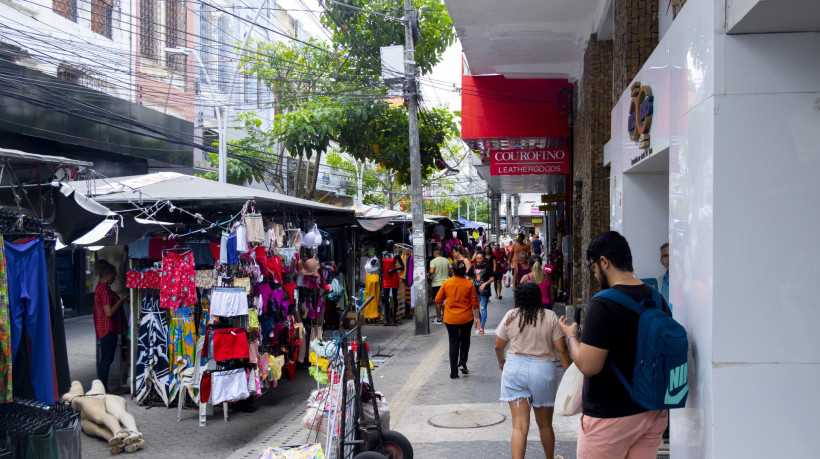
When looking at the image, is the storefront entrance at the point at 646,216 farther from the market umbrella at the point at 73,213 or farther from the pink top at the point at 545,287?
the market umbrella at the point at 73,213

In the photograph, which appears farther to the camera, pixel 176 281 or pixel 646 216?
pixel 176 281

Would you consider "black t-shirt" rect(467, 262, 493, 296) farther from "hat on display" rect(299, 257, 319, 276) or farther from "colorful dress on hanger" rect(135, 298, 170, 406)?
"colorful dress on hanger" rect(135, 298, 170, 406)

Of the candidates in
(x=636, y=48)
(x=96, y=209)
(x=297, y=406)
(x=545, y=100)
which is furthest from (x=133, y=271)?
(x=545, y=100)

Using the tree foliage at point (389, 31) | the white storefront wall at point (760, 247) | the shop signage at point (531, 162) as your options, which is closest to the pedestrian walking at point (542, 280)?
the shop signage at point (531, 162)

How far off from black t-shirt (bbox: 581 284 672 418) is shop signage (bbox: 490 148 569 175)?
11.9 m

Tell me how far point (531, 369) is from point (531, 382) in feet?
0.35

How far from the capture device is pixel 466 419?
7891 mm

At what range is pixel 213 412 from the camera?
9164mm

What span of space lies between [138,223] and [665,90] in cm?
598

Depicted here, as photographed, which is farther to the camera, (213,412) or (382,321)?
(382,321)

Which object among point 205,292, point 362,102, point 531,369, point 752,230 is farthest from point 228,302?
point 362,102

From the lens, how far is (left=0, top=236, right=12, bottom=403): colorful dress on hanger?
5016 millimetres

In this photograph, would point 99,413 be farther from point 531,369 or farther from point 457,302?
point 531,369

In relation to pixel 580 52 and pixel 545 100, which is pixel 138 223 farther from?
pixel 545 100
